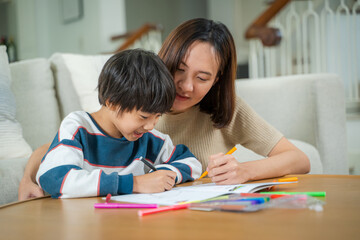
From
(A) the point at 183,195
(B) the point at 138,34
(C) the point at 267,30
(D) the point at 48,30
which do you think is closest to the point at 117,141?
(A) the point at 183,195

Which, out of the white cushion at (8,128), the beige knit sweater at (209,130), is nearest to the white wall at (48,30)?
the white cushion at (8,128)

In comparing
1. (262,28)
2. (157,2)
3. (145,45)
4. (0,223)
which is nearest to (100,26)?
(145,45)

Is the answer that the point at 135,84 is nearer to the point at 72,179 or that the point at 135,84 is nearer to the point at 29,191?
the point at 72,179

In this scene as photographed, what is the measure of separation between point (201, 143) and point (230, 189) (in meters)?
0.59

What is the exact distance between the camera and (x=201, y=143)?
4.79 feet

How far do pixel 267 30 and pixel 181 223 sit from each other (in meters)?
2.67

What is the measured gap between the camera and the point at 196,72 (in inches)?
48.8

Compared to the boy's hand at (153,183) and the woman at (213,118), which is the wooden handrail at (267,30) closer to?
the woman at (213,118)

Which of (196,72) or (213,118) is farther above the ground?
(196,72)

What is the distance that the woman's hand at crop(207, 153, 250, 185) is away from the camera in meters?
0.99

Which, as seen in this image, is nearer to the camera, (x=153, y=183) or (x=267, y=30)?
(x=153, y=183)

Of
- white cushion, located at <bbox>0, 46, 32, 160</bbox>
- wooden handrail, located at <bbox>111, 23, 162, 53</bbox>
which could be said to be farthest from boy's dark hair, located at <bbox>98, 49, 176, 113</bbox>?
wooden handrail, located at <bbox>111, 23, 162, 53</bbox>

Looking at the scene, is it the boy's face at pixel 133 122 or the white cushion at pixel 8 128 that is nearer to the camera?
the boy's face at pixel 133 122

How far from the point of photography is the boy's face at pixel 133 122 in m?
0.98
